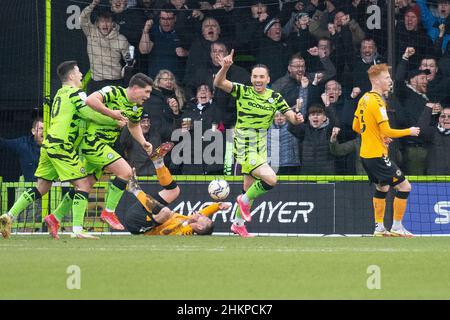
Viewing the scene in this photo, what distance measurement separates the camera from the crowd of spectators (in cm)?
1730

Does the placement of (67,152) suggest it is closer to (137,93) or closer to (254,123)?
(137,93)

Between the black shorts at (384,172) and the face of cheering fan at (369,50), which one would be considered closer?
the black shorts at (384,172)

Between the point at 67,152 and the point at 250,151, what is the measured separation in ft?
7.87

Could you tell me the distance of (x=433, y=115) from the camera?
1745cm

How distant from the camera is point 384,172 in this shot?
14.1 meters

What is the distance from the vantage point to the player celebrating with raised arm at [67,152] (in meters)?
13.1

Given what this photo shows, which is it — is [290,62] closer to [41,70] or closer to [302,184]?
[302,184]

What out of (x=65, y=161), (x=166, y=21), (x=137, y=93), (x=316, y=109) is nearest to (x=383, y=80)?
(x=316, y=109)

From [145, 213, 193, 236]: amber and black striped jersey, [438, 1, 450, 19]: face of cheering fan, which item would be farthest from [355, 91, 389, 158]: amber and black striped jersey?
[438, 1, 450, 19]: face of cheering fan

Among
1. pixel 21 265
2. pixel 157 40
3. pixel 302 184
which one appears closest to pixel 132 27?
pixel 157 40

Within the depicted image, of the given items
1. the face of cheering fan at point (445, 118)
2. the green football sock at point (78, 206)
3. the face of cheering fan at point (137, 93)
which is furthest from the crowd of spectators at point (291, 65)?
the green football sock at point (78, 206)

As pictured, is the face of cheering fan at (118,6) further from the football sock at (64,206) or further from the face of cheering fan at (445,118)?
the football sock at (64,206)

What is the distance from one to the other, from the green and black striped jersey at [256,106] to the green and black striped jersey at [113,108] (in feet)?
4.48
